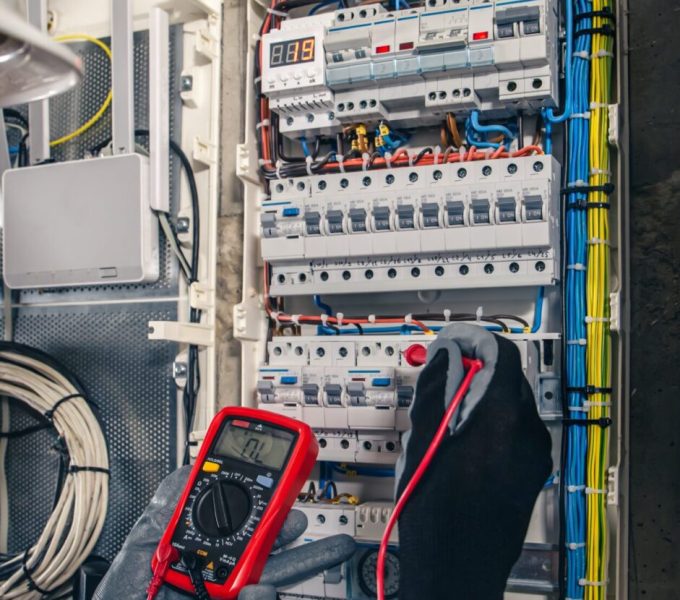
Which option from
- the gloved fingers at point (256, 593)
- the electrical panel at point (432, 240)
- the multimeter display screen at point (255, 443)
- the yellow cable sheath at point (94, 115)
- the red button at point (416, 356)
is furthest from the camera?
the yellow cable sheath at point (94, 115)

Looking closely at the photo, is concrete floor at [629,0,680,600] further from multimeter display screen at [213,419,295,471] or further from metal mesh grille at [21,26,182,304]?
metal mesh grille at [21,26,182,304]

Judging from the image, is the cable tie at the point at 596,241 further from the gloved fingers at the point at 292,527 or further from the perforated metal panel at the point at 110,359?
the perforated metal panel at the point at 110,359

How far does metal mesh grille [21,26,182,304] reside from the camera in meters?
2.63

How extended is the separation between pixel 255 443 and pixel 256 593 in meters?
0.35

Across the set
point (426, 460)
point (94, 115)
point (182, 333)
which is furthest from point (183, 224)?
point (426, 460)

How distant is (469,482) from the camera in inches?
60.2

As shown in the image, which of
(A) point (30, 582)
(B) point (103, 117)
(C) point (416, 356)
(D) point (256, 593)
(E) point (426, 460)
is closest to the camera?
(E) point (426, 460)

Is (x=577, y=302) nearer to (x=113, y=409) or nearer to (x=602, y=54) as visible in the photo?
(x=602, y=54)

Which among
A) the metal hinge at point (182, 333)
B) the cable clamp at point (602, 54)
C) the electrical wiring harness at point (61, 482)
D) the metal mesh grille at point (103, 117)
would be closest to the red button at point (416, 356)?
the metal hinge at point (182, 333)

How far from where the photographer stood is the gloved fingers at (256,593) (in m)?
1.84

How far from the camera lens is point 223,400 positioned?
2.47m

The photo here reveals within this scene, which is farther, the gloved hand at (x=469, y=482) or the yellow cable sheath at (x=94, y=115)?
the yellow cable sheath at (x=94, y=115)

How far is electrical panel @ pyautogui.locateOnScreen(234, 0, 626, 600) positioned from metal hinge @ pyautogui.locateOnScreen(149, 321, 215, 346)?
0.13 meters

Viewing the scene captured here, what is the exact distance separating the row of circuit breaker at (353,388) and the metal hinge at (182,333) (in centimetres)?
23
